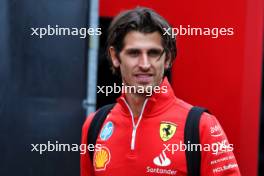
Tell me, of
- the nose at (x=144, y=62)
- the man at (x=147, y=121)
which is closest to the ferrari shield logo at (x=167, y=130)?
the man at (x=147, y=121)

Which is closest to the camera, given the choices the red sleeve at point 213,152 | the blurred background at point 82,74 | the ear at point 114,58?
the red sleeve at point 213,152

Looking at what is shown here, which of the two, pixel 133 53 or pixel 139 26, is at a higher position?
pixel 139 26

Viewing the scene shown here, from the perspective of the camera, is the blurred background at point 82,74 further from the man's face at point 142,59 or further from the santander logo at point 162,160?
the santander logo at point 162,160

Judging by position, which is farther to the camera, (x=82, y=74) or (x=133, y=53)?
(x=82, y=74)

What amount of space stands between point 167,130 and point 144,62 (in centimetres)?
28

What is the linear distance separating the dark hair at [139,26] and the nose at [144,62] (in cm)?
11

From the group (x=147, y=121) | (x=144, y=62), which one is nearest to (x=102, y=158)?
(x=147, y=121)

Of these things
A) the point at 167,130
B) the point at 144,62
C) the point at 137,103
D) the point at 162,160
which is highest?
the point at 144,62

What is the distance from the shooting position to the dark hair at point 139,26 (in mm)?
2393

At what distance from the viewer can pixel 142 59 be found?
2338mm

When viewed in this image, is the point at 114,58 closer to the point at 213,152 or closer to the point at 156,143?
the point at 156,143

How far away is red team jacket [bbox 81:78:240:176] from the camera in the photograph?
2.21m

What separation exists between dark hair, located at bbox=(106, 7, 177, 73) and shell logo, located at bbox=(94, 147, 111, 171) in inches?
16.3
